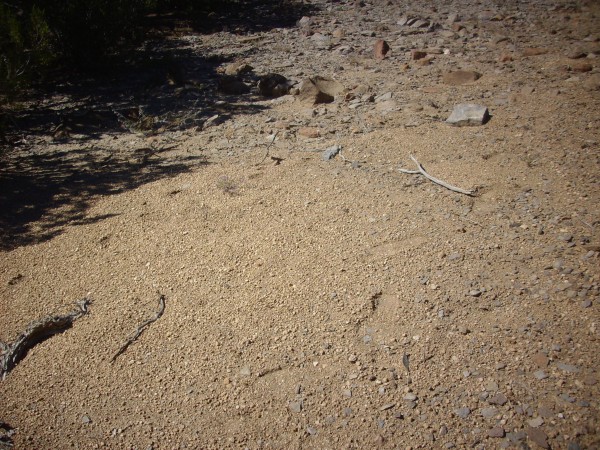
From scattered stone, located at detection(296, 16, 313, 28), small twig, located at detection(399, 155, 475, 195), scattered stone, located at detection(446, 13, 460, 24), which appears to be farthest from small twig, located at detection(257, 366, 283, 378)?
scattered stone, located at detection(296, 16, 313, 28)

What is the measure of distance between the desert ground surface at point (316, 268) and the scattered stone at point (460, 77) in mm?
36

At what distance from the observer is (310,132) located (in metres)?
4.15

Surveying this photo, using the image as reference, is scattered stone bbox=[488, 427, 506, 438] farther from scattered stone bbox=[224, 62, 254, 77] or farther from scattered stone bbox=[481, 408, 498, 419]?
scattered stone bbox=[224, 62, 254, 77]

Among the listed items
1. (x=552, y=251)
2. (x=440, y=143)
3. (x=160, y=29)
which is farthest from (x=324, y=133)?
(x=160, y=29)

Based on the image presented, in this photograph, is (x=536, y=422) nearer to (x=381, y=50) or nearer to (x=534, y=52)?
(x=534, y=52)

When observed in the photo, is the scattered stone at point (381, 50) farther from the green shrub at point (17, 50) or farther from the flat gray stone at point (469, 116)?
the green shrub at point (17, 50)

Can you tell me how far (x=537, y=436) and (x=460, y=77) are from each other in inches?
164

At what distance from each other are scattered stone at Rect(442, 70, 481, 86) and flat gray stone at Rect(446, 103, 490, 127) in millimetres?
957

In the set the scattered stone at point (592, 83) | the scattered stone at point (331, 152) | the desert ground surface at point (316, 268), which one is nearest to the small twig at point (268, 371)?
the desert ground surface at point (316, 268)

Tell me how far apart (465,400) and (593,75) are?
4.07 metres

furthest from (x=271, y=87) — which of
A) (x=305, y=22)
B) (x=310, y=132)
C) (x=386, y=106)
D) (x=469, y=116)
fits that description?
(x=305, y=22)

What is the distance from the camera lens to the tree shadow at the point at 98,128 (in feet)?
11.5

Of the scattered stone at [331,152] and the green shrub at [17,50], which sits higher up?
the green shrub at [17,50]

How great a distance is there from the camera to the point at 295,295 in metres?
2.46
